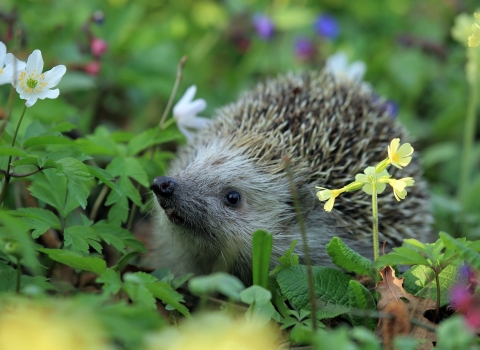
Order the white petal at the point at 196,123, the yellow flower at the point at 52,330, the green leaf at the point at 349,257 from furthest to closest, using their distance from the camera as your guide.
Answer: the white petal at the point at 196,123, the green leaf at the point at 349,257, the yellow flower at the point at 52,330

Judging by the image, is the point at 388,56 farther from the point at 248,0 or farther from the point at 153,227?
the point at 153,227

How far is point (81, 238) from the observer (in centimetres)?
194

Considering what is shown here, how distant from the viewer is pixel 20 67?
201cm

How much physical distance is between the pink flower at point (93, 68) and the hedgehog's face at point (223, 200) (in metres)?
A: 1.13

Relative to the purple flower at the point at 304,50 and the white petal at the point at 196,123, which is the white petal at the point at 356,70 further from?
the white petal at the point at 196,123

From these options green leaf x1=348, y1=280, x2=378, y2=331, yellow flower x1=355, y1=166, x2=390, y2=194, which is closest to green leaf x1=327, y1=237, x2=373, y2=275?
green leaf x1=348, y1=280, x2=378, y2=331

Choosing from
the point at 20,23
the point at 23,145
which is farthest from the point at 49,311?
the point at 20,23

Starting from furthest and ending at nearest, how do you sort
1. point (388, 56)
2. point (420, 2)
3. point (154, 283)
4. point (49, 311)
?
point (420, 2), point (388, 56), point (154, 283), point (49, 311)

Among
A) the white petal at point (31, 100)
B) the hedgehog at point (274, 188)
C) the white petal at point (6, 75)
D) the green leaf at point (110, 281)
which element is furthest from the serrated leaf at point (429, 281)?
the white petal at point (6, 75)

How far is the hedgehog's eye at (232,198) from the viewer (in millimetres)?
2463

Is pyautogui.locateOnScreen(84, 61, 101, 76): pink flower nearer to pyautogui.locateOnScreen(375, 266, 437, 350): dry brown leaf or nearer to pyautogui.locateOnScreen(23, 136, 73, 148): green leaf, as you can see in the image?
pyautogui.locateOnScreen(23, 136, 73, 148): green leaf

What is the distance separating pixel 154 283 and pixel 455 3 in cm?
426

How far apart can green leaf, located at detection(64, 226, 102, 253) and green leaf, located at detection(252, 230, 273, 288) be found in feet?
1.67

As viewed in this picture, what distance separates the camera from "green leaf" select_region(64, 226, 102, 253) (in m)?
1.91
